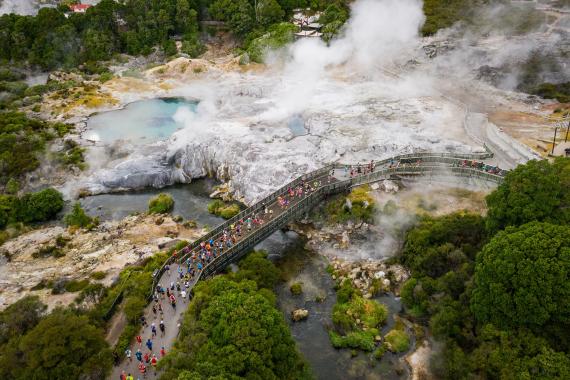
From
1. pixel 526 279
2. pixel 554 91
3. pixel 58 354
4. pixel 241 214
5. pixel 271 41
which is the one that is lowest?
pixel 241 214

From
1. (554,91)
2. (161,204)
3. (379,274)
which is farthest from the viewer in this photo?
(554,91)

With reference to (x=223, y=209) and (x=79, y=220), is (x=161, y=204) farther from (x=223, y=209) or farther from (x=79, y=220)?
(x=79, y=220)

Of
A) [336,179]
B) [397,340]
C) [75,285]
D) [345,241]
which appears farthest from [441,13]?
[75,285]

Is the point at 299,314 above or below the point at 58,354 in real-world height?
below

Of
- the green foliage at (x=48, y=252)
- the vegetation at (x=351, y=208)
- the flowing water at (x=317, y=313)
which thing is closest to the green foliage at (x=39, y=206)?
the green foliage at (x=48, y=252)

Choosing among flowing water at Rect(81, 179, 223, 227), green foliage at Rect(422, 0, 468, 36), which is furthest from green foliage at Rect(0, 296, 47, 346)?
green foliage at Rect(422, 0, 468, 36)

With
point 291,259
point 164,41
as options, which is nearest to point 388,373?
point 291,259
